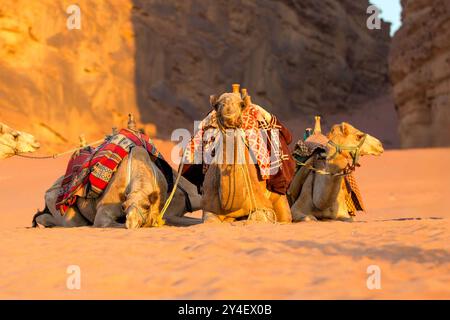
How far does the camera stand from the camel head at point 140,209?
27.7 ft

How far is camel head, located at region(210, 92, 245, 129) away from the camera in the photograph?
27.2 feet

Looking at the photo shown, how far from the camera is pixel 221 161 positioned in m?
8.49

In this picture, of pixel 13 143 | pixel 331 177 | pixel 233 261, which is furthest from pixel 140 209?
pixel 233 261

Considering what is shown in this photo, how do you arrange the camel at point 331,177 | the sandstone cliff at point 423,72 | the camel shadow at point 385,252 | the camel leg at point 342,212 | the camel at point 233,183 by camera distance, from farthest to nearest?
the sandstone cliff at point 423,72 → the camel leg at point 342,212 → the camel at point 331,177 → the camel at point 233,183 → the camel shadow at point 385,252

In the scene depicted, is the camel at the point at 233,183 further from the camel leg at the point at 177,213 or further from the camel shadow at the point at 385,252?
the camel shadow at the point at 385,252

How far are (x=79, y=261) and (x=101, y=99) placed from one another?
69.7 feet

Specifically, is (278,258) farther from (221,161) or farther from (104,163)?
(104,163)

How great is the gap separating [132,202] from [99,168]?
0.67 m

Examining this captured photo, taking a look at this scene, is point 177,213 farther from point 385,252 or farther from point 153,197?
point 385,252

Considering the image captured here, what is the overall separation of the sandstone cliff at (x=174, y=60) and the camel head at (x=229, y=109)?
54.1ft

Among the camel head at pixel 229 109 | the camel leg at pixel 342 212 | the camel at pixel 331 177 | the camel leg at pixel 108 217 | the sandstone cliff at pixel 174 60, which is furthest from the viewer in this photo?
the sandstone cliff at pixel 174 60

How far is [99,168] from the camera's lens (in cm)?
900

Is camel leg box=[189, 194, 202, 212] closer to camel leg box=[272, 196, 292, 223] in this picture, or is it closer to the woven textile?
the woven textile

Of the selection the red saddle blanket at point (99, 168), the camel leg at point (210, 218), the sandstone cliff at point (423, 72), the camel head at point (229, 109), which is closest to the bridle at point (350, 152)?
the camel head at point (229, 109)
